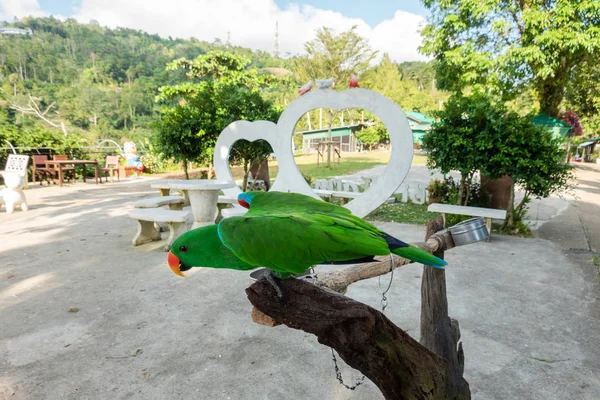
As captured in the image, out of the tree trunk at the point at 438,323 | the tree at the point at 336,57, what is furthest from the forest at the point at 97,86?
the tree trunk at the point at 438,323

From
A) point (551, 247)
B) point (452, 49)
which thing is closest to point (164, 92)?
point (452, 49)

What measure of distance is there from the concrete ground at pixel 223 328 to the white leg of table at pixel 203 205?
88cm

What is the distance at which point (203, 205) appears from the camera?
19.7 feet

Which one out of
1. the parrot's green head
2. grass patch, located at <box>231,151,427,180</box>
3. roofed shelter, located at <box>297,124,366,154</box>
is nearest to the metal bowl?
the parrot's green head

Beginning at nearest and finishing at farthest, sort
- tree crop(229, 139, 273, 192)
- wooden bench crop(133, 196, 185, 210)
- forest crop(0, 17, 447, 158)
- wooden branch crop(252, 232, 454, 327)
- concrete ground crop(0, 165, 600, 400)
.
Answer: wooden branch crop(252, 232, 454, 327), concrete ground crop(0, 165, 600, 400), wooden bench crop(133, 196, 185, 210), tree crop(229, 139, 273, 192), forest crop(0, 17, 447, 158)

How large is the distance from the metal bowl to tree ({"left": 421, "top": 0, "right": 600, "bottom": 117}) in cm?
808

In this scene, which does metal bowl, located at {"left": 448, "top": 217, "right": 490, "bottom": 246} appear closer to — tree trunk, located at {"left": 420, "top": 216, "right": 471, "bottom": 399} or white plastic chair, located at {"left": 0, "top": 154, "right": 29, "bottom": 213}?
tree trunk, located at {"left": 420, "top": 216, "right": 471, "bottom": 399}

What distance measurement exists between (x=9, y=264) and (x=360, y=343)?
563cm

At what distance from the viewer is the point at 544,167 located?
5.96 meters

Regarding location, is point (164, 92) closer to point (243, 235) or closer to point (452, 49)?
point (452, 49)

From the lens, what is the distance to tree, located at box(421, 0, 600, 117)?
7762 mm

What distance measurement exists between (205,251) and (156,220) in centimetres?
445

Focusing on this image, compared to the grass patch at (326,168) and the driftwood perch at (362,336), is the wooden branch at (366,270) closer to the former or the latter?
the driftwood perch at (362,336)

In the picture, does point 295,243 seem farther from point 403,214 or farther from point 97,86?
point 97,86
